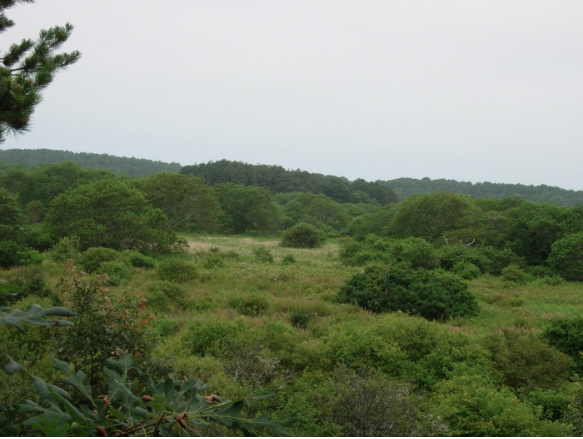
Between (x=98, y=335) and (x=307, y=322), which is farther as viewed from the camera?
(x=307, y=322)

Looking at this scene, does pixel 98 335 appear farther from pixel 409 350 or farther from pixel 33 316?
pixel 409 350

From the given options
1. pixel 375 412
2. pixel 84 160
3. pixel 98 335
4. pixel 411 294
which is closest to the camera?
pixel 98 335

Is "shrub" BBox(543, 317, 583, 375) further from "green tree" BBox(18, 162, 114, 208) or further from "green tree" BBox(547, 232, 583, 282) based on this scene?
"green tree" BBox(18, 162, 114, 208)

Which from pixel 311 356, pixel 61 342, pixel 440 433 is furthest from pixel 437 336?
pixel 61 342

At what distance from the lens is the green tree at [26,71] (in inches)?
204

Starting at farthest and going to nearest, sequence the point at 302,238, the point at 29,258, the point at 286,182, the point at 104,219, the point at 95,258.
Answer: the point at 286,182, the point at 302,238, the point at 104,219, the point at 95,258, the point at 29,258

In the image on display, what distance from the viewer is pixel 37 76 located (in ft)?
18.3

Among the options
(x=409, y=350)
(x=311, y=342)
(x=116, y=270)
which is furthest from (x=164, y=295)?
(x=409, y=350)

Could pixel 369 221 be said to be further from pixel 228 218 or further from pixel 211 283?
pixel 211 283

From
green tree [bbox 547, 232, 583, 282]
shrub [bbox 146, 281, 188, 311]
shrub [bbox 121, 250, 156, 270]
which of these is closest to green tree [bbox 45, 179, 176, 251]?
shrub [bbox 121, 250, 156, 270]

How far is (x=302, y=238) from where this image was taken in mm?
34188

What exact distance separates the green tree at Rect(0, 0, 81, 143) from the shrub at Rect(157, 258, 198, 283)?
972cm

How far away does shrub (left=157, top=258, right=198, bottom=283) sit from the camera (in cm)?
1544

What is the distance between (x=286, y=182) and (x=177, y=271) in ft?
241
